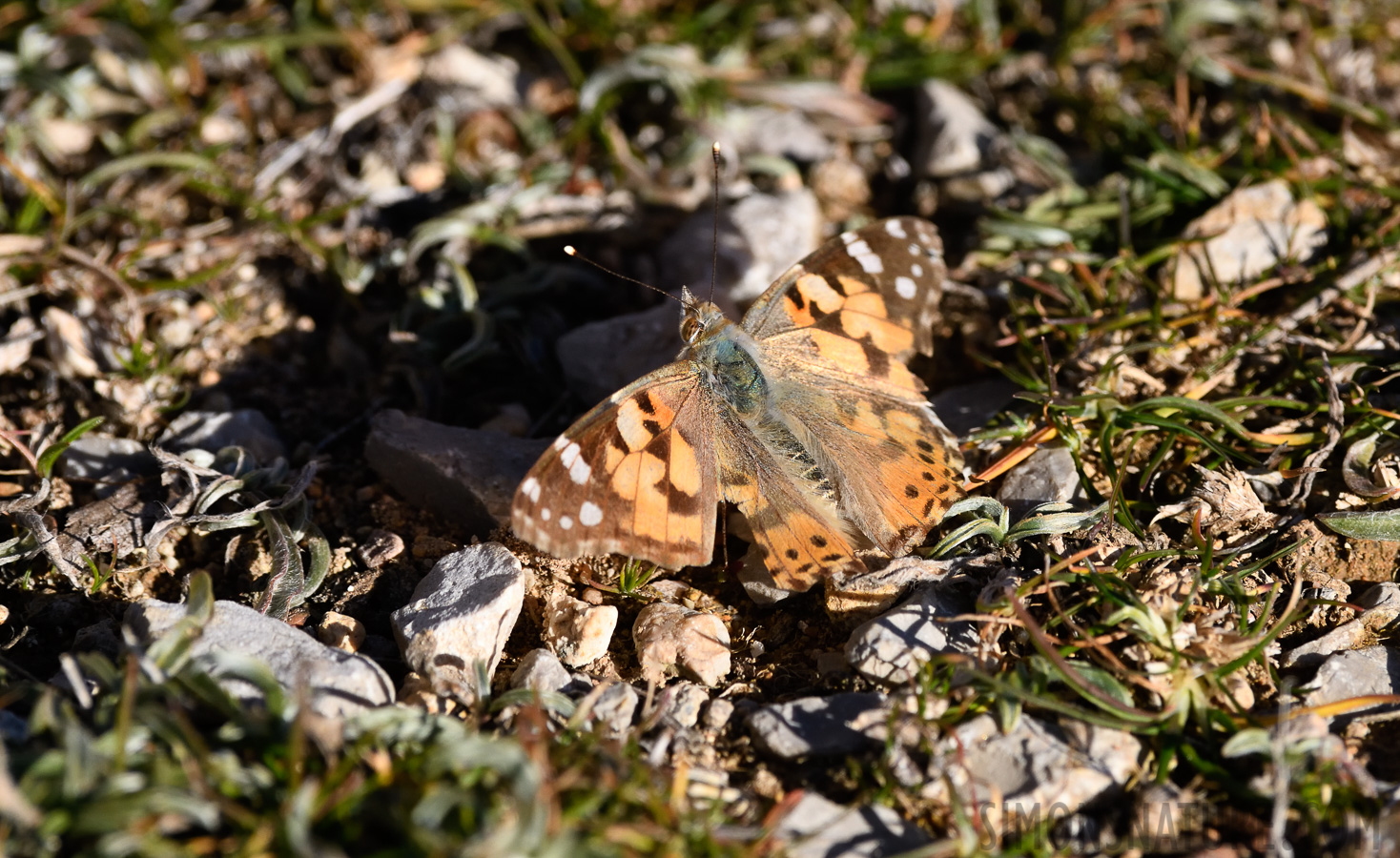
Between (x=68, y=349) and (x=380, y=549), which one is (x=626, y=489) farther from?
(x=68, y=349)

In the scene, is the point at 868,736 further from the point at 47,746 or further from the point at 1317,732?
the point at 47,746

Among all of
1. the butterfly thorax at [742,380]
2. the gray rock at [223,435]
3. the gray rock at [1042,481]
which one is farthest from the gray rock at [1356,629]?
the gray rock at [223,435]

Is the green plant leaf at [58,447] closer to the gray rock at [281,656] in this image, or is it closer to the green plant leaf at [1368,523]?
the gray rock at [281,656]

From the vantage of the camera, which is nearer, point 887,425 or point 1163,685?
point 1163,685

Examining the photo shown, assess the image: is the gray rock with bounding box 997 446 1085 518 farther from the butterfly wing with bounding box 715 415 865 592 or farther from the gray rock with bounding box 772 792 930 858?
the gray rock with bounding box 772 792 930 858

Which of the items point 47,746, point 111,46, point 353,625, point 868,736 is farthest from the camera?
point 111,46

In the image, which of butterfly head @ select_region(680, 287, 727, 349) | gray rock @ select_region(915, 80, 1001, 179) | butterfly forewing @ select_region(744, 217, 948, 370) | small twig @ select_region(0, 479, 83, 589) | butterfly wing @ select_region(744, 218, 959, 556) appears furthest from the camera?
gray rock @ select_region(915, 80, 1001, 179)

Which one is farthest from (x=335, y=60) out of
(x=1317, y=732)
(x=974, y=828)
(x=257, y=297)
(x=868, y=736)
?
(x=1317, y=732)

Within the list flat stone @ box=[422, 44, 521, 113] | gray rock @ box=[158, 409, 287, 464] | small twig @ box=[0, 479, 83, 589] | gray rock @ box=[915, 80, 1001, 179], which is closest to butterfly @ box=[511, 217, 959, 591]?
gray rock @ box=[915, 80, 1001, 179]
